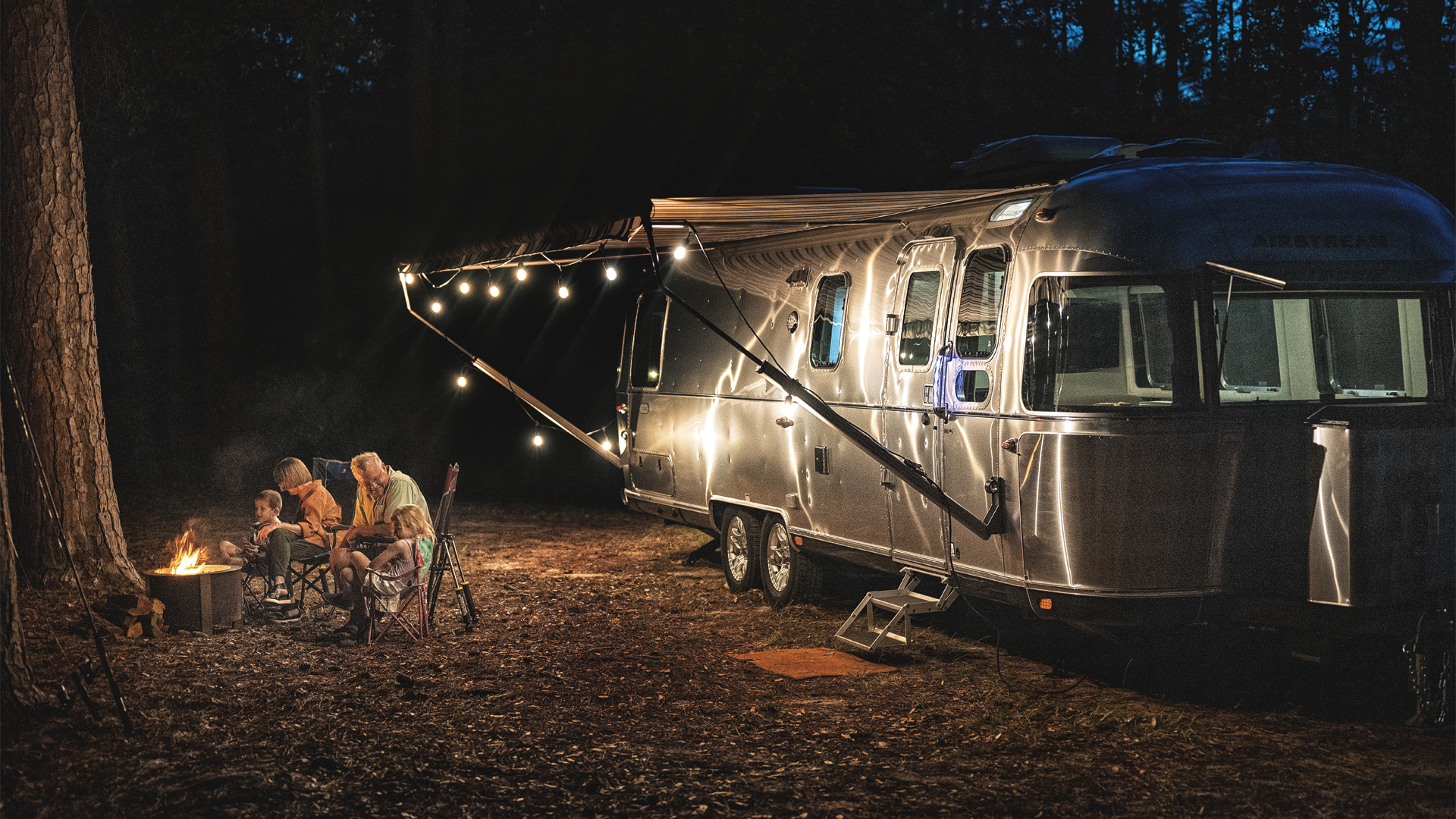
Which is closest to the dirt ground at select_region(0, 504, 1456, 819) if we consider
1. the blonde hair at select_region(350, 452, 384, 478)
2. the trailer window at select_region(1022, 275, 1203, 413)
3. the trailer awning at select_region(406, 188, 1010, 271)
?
the blonde hair at select_region(350, 452, 384, 478)

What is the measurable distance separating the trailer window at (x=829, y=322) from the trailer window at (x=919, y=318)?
2.40 ft

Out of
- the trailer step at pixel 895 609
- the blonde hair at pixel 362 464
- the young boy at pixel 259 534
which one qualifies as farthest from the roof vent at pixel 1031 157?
the young boy at pixel 259 534

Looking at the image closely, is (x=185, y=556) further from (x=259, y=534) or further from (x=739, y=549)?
(x=739, y=549)

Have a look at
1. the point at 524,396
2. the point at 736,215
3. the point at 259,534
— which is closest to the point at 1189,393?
the point at 736,215

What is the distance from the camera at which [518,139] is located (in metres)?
30.1

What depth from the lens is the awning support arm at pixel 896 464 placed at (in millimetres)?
6688

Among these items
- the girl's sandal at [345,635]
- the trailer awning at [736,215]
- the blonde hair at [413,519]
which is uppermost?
the trailer awning at [736,215]

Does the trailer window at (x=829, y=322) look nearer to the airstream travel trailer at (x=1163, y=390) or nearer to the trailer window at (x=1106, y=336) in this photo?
the airstream travel trailer at (x=1163, y=390)

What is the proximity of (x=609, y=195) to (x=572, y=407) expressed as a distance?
5.41 m

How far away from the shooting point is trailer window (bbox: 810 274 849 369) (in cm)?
839

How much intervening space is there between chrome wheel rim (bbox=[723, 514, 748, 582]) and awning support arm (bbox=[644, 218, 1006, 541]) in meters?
2.20

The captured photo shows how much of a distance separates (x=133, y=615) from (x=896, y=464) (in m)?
4.76

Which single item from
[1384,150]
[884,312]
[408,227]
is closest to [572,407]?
[408,227]

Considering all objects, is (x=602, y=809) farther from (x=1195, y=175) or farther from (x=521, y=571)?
(x=521, y=571)
